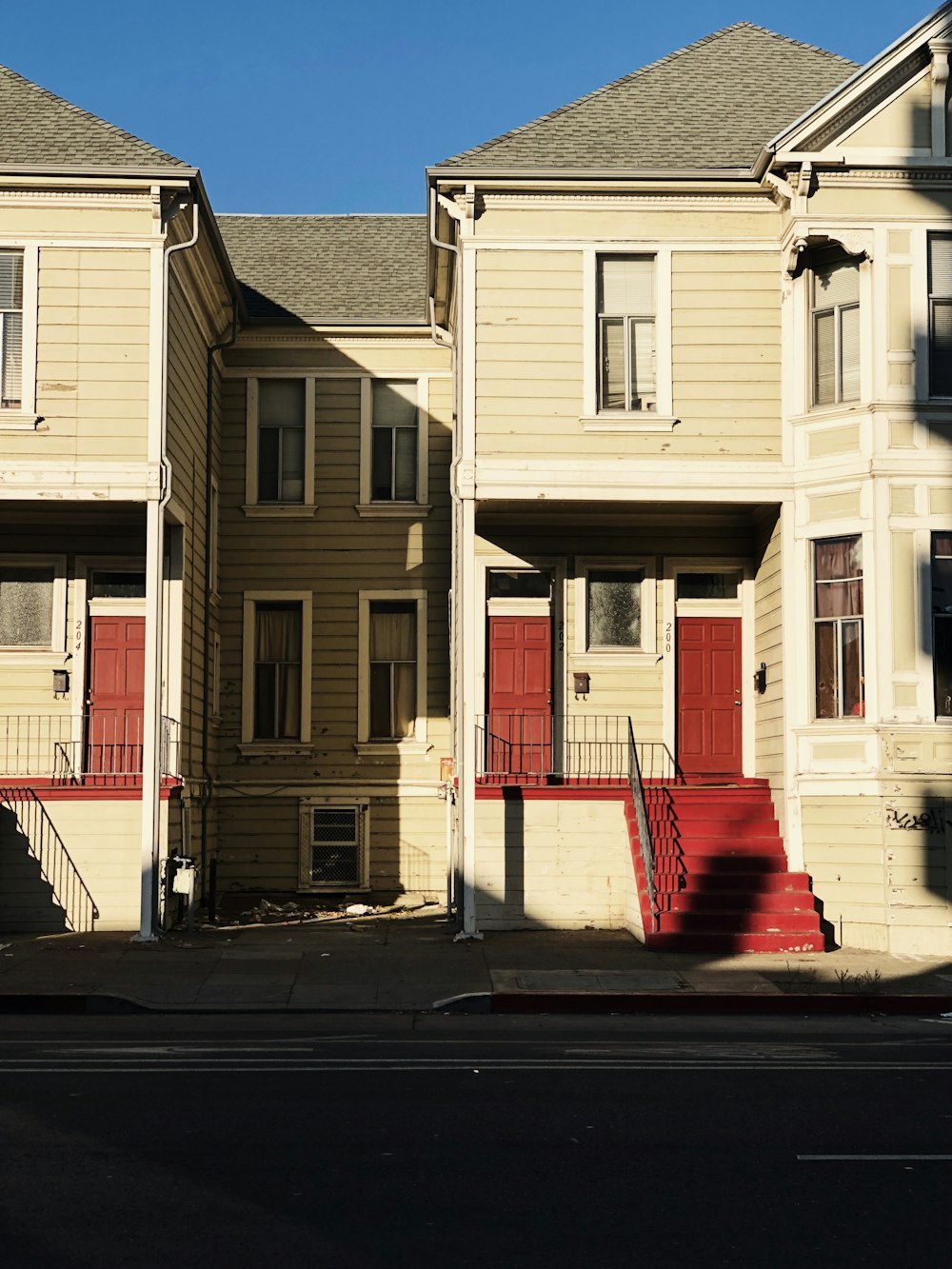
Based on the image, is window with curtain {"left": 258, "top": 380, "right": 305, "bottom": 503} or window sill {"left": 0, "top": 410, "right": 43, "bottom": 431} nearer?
window sill {"left": 0, "top": 410, "right": 43, "bottom": 431}

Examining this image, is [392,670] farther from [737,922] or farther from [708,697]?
[737,922]

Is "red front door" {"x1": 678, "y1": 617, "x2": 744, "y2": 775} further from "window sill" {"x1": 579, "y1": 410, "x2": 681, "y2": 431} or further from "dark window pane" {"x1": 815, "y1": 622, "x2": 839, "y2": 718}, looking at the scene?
"window sill" {"x1": 579, "y1": 410, "x2": 681, "y2": 431}

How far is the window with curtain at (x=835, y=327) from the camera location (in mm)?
18375

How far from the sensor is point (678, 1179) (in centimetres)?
674

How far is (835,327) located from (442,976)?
8.93 m

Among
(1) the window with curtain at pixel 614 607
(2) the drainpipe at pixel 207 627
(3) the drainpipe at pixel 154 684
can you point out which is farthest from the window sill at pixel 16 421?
(1) the window with curtain at pixel 614 607

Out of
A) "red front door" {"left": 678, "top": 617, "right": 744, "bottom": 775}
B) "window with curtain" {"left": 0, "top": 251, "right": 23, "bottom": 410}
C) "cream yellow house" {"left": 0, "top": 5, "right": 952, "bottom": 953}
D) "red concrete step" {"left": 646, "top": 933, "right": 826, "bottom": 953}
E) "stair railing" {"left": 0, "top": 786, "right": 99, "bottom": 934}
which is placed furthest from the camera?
"red front door" {"left": 678, "top": 617, "right": 744, "bottom": 775}

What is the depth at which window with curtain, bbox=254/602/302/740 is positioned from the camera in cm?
2369

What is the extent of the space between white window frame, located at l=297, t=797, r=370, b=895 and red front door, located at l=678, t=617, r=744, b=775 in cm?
549

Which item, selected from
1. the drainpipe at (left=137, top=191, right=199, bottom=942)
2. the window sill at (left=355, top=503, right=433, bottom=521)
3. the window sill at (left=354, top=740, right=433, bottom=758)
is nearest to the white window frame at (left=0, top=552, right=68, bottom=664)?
the drainpipe at (left=137, top=191, right=199, bottom=942)

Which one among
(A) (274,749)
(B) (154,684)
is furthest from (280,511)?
(B) (154,684)

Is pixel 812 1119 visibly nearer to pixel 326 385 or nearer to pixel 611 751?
pixel 611 751

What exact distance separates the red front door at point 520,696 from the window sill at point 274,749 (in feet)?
14.1

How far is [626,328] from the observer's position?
19094 millimetres
